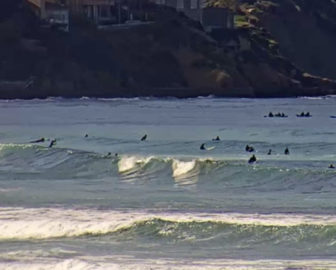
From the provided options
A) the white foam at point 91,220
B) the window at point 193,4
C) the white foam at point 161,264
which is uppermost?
the window at point 193,4

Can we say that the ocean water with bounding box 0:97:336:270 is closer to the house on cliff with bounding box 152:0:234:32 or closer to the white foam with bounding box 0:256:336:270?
the white foam with bounding box 0:256:336:270

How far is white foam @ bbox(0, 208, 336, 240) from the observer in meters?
22.9

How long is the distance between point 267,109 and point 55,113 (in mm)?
18245

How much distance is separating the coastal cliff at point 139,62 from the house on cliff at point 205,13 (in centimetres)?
329

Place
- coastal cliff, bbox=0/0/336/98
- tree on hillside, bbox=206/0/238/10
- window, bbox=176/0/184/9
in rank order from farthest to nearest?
tree on hillside, bbox=206/0/238/10
window, bbox=176/0/184/9
coastal cliff, bbox=0/0/336/98

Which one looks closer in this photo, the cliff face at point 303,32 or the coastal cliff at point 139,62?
the coastal cliff at point 139,62

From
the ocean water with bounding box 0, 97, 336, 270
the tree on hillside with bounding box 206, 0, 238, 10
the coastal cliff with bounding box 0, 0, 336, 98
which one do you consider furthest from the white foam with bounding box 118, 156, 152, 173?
the tree on hillside with bounding box 206, 0, 238, 10

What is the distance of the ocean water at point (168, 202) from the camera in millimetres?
20375

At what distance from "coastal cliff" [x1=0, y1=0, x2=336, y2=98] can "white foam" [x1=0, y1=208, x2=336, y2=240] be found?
275ft

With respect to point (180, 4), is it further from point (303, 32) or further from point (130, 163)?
point (130, 163)

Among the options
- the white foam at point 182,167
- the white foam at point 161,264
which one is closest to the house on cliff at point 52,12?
the white foam at point 182,167

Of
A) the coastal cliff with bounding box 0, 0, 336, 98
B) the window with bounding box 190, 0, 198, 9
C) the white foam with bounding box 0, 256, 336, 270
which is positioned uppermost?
the window with bounding box 190, 0, 198, 9

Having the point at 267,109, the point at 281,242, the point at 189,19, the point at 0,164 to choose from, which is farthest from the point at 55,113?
the point at 281,242

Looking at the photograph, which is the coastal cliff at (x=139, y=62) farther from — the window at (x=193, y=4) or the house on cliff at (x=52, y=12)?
the window at (x=193, y=4)
